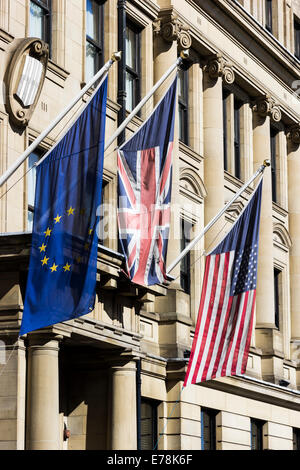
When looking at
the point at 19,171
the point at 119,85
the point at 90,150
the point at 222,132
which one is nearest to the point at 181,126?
the point at 222,132

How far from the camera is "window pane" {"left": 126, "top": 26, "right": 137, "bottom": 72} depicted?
116ft

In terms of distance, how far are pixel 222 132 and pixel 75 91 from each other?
31.3ft

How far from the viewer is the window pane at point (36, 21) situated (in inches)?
1195

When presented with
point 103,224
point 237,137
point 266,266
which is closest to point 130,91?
point 103,224

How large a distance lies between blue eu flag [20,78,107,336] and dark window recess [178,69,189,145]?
44.4 ft

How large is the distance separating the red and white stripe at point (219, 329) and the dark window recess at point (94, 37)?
→ 20.3 feet

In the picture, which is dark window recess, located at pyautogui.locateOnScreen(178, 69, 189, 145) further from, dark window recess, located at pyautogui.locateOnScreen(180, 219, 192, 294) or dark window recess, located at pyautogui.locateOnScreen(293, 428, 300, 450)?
dark window recess, located at pyautogui.locateOnScreen(293, 428, 300, 450)

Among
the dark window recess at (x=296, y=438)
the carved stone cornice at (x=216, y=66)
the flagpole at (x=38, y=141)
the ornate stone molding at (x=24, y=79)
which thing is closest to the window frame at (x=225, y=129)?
the carved stone cornice at (x=216, y=66)

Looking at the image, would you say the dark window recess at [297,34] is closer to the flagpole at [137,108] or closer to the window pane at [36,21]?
the window pane at [36,21]

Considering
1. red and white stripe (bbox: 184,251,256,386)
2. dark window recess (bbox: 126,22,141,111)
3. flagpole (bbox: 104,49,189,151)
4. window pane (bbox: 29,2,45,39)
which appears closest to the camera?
flagpole (bbox: 104,49,189,151)

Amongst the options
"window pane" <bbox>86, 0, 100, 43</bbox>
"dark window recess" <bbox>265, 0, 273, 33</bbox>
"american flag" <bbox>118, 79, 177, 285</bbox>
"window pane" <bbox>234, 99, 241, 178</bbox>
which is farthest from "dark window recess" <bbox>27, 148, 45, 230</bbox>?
"dark window recess" <bbox>265, 0, 273, 33</bbox>

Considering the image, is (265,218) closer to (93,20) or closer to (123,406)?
(93,20)

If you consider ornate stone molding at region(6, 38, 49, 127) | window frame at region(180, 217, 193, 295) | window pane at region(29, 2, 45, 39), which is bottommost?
window frame at region(180, 217, 193, 295)

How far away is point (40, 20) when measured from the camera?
101ft
